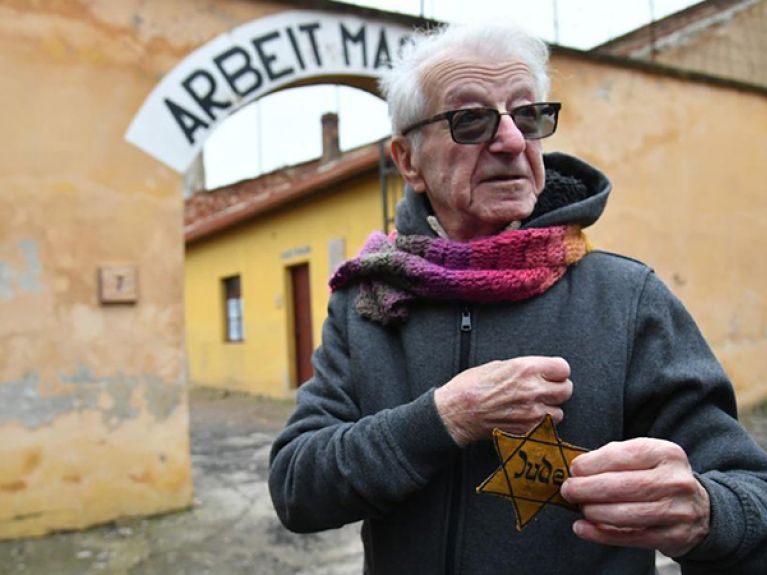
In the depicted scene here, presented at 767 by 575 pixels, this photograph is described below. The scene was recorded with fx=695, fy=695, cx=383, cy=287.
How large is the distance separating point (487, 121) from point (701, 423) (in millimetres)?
653

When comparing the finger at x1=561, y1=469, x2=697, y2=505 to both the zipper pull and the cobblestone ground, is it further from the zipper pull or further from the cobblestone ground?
the cobblestone ground

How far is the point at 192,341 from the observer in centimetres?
1533

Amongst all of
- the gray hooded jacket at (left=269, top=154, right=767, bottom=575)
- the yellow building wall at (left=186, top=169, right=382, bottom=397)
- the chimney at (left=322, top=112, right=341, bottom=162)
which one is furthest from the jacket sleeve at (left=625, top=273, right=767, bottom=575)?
the chimney at (left=322, top=112, right=341, bottom=162)

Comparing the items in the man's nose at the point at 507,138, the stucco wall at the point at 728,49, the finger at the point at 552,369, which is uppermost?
the stucco wall at the point at 728,49

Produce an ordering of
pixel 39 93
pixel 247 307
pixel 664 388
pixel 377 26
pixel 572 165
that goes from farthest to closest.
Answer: pixel 247 307 < pixel 377 26 < pixel 39 93 < pixel 572 165 < pixel 664 388

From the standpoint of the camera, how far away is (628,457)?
3.02ft

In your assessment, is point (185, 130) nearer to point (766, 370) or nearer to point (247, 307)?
point (766, 370)

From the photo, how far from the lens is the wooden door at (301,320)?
38.6ft

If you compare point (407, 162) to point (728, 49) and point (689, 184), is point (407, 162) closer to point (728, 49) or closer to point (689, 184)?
point (689, 184)

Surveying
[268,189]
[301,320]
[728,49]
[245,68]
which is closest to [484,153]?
[245,68]

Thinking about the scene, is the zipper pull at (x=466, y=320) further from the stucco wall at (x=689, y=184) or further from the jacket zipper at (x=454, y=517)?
the stucco wall at (x=689, y=184)

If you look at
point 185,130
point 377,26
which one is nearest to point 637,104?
point 377,26

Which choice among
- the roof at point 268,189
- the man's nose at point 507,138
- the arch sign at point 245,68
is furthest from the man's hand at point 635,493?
the roof at point 268,189

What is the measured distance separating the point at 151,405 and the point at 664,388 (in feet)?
13.8
